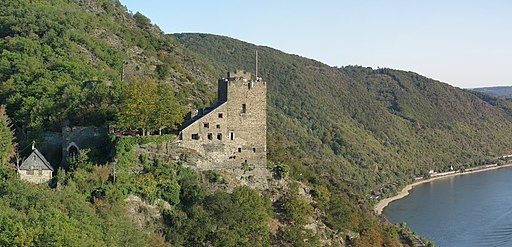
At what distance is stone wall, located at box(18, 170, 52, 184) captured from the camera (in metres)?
26.6

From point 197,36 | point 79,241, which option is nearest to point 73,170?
point 79,241

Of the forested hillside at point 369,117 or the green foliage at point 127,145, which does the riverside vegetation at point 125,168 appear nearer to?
the green foliage at point 127,145

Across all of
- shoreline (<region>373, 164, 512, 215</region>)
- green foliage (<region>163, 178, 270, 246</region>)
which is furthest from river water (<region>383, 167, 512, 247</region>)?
green foliage (<region>163, 178, 270, 246</region>)

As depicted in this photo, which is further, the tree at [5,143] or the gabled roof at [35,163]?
the tree at [5,143]

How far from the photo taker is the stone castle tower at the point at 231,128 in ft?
95.8

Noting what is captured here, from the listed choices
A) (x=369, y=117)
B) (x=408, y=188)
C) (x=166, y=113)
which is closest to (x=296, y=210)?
(x=166, y=113)

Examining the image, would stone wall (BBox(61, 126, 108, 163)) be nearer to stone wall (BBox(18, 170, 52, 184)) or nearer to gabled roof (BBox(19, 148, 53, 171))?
gabled roof (BBox(19, 148, 53, 171))

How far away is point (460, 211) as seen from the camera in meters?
75.9

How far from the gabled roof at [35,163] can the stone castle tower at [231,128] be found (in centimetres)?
622

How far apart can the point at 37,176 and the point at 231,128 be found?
9.28m

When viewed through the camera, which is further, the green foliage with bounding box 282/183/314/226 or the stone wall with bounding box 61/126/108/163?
the green foliage with bounding box 282/183/314/226

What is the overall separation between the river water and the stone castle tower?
36.7 meters

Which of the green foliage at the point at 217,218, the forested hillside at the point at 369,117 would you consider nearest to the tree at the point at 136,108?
the green foliage at the point at 217,218

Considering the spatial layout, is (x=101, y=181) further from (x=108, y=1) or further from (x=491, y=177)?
(x=491, y=177)
